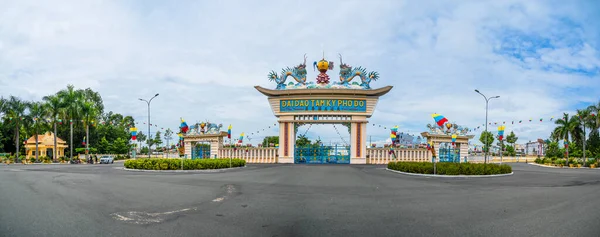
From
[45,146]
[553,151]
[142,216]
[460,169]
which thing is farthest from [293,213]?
[553,151]

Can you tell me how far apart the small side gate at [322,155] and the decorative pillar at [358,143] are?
870 millimetres

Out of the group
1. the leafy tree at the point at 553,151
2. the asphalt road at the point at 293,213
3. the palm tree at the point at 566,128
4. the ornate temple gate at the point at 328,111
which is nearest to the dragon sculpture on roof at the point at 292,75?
the ornate temple gate at the point at 328,111

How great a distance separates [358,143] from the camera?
→ 40469 mm

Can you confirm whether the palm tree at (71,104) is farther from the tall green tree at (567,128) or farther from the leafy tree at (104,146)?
the tall green tree at (567,128)

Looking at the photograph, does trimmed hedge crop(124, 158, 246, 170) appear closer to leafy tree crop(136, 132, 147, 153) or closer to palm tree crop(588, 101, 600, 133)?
palm tree crop(588, 101, 600, 133)

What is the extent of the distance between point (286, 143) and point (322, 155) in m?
4.26

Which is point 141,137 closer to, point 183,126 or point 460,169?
point 183,126

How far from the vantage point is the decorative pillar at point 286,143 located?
40.8 meters

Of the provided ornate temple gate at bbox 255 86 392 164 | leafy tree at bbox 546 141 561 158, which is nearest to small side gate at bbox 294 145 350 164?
ornate temple gate at bbox 255 86 392 164

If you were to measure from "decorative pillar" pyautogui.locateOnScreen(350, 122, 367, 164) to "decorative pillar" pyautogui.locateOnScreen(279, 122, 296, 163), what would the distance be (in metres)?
6.34

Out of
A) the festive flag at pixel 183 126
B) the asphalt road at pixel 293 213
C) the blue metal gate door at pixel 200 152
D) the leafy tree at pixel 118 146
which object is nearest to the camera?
the asphalt road at pixel 293 213

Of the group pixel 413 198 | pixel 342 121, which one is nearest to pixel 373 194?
pixel 413 198

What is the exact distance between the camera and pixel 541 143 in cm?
12606

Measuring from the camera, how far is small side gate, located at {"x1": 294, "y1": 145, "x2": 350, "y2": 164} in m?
41.4
